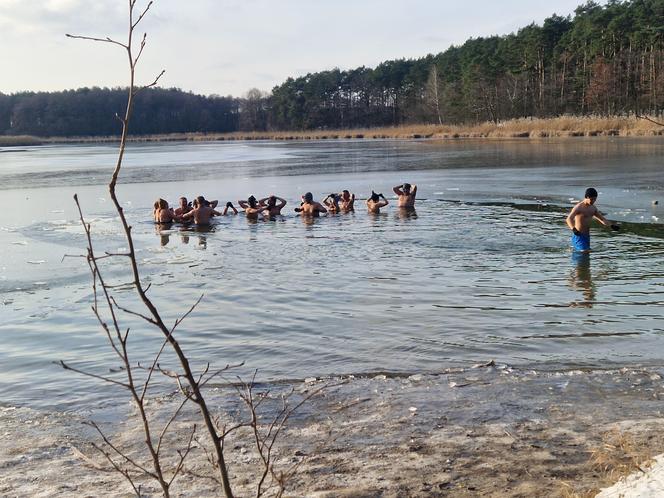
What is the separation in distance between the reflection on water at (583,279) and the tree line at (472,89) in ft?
176

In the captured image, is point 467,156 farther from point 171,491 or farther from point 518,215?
point 171,491

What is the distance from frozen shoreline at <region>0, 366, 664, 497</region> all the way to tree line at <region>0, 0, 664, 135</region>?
2411 inches

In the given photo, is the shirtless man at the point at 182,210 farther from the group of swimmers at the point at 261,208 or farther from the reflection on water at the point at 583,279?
the reflection on water at the point at 583,279

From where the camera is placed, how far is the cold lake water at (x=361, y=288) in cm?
793

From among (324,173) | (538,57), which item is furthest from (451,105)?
(324,173)

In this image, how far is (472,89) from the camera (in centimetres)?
8200

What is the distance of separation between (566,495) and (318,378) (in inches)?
137

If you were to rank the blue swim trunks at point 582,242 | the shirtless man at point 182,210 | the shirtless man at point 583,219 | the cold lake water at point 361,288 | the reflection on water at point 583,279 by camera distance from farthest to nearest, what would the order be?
the shirtless man at point 182,210, the blue swim trunks at point 582,242, the shirtless man at point 583,219, the reflection on water at point 583,279, the cold lake water at point 361,288

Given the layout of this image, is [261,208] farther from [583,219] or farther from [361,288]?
[583,219]

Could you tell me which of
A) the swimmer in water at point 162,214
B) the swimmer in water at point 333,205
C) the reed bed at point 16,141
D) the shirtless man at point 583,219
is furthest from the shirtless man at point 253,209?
the reed bed at point 16,141

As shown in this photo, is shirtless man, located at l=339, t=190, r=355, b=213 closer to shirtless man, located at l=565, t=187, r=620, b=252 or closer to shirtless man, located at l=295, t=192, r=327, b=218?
shirtless man, located at l=295, t=192, r=327, b=218

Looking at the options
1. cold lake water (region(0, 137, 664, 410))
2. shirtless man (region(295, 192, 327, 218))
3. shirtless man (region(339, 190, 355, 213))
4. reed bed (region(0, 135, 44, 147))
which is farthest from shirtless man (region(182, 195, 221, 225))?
reed bed (region(0, 135, 44, 147))

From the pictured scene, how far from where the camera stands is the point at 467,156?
143 ft

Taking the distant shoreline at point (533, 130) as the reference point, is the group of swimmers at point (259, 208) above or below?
below
